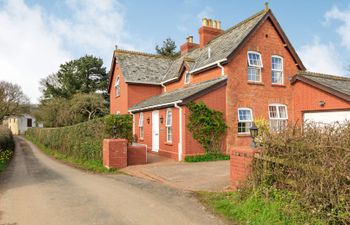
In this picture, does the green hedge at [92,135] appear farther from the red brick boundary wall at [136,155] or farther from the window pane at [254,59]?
the window pane at [254,59]

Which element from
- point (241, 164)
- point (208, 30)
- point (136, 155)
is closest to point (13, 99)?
point (208, 30)

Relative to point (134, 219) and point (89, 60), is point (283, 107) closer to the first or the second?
point (134, 219)

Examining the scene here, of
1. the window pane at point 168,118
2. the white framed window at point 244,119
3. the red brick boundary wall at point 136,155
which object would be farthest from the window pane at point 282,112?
the red brick boundary wall at point 136,155

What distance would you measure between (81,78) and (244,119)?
1340 inches

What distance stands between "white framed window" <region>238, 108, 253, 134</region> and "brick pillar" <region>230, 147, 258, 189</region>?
950 centimetres

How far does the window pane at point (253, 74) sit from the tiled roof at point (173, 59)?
198cm

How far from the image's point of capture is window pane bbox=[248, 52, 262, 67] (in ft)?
57.9

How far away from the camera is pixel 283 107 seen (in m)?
19.0

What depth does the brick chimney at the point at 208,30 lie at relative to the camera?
23.2 meters

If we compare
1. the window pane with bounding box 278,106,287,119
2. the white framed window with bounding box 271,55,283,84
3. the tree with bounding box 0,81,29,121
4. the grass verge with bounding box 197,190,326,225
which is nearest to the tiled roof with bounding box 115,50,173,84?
the white framed window with bounding box 271,55,283,84

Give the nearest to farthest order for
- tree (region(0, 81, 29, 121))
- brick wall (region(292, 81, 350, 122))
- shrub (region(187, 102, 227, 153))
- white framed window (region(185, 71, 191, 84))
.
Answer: shrub (region(187, 102, 227, 153))
brick wall (region(292, 81, 350, 122))
white framed window (region(185, 71, 191, 84))
tree (region(0, 81, 29, 121))

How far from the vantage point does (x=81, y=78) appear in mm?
44812

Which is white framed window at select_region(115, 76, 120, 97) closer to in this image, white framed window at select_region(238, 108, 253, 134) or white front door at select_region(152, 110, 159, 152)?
white front door at select_region(152, 110, 159, 152)

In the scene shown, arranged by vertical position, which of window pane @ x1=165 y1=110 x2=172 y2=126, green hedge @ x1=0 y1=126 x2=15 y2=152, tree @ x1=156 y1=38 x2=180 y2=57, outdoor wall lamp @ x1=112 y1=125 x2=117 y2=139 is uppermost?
tree @ x1=156 y1=38 x2=180 y2=57
